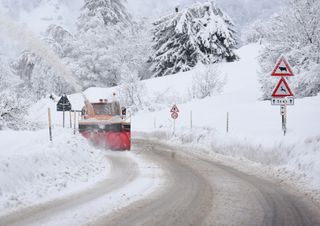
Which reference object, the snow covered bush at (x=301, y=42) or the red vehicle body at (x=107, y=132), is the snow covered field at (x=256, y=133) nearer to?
the snow covered bush at (x=301, y=42)

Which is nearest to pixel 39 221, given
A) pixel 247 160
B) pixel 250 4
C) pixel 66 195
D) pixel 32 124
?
pixel 66 195

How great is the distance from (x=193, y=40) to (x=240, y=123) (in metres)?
27.6

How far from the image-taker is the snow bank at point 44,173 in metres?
7.29

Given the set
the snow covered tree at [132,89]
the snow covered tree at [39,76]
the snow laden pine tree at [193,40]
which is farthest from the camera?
the snow covered tree at [39,76]

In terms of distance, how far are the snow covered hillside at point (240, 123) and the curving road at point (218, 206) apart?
134 cm

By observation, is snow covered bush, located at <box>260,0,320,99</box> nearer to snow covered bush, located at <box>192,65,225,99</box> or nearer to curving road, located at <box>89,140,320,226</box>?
snow covered bush, located at <box>192,65,225,99</box>

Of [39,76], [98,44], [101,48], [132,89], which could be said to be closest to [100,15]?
[98,44]

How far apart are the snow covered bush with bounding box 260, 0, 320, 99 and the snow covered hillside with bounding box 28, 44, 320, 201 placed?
1919 mm

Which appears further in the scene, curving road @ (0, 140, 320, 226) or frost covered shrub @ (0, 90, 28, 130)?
frost covered shrub @ (0, 90, 28, 130)

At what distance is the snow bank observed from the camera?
7293 mm

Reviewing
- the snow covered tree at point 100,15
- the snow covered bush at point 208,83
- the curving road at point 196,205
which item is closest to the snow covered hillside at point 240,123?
the snow covered bush at point 208,83

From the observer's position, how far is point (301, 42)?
22703 mm

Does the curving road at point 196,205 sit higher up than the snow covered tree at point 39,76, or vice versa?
the snow covered tree at point 39,76

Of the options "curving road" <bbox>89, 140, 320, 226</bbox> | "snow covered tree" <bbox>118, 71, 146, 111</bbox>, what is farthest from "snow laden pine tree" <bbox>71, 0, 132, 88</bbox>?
"curving road" <bbox>89, 140, 320, 226</bbox>
